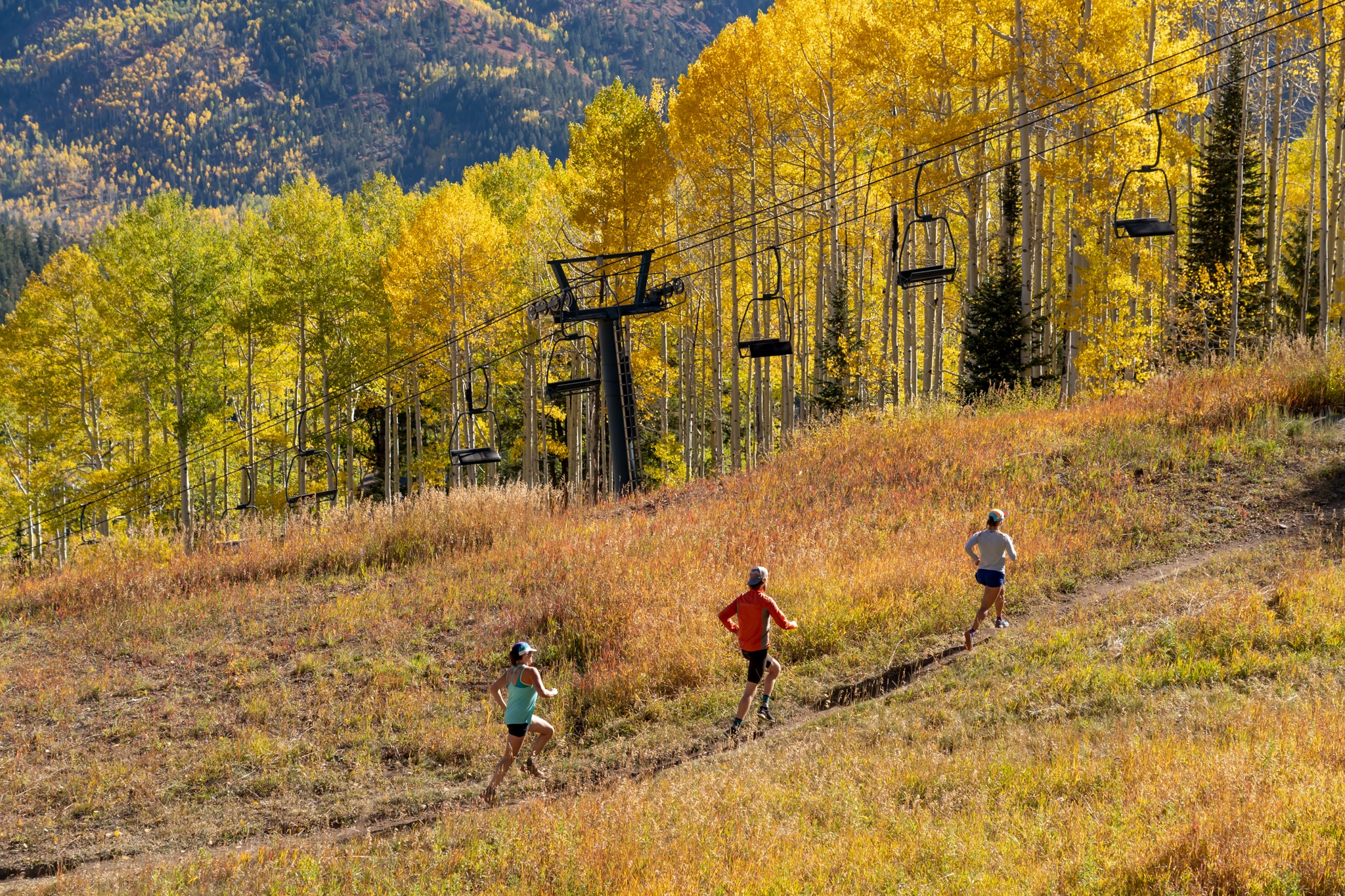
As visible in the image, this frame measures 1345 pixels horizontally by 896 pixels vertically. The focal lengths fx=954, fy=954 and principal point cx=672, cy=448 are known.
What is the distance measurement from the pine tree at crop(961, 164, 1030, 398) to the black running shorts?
42.0 feet

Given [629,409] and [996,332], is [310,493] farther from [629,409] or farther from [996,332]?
[996,332]

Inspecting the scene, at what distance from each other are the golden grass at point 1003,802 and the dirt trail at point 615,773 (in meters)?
0.39

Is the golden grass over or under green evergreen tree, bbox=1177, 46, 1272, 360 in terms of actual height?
under

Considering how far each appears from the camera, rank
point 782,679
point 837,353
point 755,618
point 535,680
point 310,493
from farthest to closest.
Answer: point 310,493, point 837,353, point 782,679, point 755,618, point 535,680

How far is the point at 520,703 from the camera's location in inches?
339

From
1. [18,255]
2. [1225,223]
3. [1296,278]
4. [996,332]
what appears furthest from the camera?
[18,255]

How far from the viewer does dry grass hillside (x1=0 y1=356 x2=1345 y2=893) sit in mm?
6094

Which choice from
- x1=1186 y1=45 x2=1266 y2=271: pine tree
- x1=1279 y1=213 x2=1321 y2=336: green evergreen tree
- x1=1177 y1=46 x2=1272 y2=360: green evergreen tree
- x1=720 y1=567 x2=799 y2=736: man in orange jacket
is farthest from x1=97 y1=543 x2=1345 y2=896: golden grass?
x1=1279 y1=213 x2=1321 y2=336: green evergreen tree

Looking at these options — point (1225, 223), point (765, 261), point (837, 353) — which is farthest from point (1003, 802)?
point (1225, 223)

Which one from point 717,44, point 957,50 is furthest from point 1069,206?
point 717,44

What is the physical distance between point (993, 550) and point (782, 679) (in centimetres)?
263

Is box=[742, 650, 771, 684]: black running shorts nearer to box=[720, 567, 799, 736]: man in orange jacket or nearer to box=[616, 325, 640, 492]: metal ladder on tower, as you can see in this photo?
box=[720, 567, 799, 736]: man in orange jacket

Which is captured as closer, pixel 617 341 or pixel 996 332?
pixel 617 341

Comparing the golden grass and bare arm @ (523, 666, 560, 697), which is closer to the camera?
the golden grass
